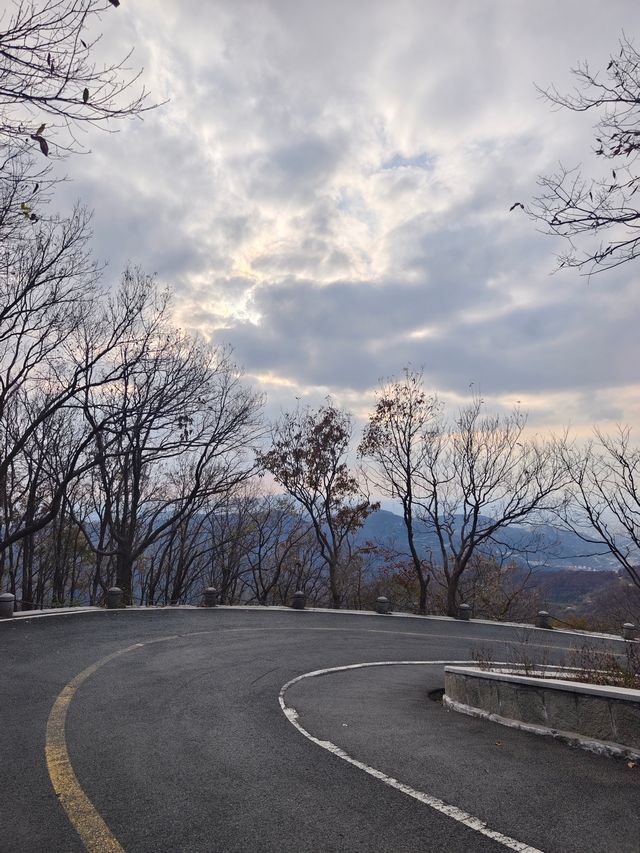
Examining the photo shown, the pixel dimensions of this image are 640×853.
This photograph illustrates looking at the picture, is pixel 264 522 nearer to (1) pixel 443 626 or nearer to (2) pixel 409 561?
(2) pixel 409 561

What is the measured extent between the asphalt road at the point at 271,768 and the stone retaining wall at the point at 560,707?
0.21 m

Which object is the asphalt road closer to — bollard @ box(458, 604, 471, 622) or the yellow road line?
the yellow road line

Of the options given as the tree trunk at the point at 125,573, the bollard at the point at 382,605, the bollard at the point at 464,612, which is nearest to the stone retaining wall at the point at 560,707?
the bollard at the point at 382,605

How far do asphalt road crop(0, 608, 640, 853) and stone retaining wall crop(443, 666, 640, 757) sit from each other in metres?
0.21

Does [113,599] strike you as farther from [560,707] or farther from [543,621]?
[543,621]

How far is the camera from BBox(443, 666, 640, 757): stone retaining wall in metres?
5.00

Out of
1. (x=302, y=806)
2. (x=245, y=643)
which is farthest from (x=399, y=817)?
(x=245, y=643)

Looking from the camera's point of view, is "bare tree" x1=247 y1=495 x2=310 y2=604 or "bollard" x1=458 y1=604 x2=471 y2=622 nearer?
"bollard" x1=458 y1=604 x2=471 y2=622

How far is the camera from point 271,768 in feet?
15.7

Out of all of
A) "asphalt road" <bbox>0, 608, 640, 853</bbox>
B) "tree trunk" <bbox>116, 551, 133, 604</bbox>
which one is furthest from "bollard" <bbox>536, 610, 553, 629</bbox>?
"tree trunk" <bbox>116, 551, 133, 604</bbox>

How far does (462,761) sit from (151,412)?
20.0m

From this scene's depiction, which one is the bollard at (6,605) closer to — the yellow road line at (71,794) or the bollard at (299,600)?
the yellow road line at (71,794)

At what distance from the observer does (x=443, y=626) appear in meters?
21.3

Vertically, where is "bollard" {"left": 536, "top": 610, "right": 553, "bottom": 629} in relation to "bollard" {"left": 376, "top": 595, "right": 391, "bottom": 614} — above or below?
below
